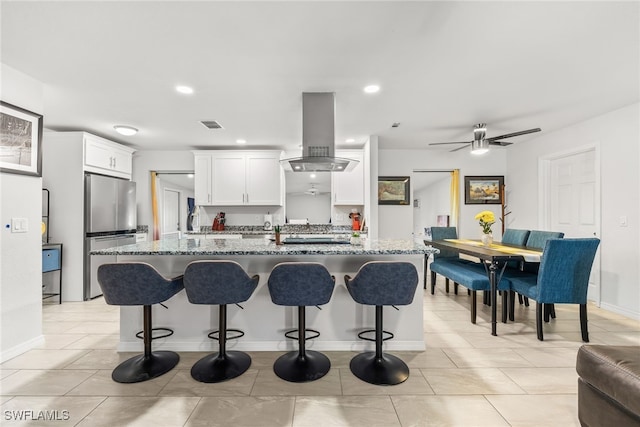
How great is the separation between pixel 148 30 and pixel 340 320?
257 cm

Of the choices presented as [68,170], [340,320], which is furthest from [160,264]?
[68,170]

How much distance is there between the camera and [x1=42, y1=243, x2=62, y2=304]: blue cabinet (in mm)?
3621

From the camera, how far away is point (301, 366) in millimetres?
2170

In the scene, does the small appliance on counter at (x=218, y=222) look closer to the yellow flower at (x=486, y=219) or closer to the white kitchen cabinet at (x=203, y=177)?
the white kitchen cabinet at (x=203, y=177)

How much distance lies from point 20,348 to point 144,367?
4.03 ft

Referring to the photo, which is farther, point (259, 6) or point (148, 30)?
point (148, 30)

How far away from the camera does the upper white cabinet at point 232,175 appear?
5.07 metres

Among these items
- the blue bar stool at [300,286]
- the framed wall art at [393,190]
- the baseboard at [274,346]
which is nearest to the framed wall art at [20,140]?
the baseboard at [274,346]

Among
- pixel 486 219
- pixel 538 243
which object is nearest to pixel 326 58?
pixel 486 219

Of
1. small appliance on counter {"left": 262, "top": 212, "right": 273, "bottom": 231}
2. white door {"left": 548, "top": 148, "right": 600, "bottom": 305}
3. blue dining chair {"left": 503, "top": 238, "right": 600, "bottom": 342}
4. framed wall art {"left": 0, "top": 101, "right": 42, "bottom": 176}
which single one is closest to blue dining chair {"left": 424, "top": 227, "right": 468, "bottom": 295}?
blue dining chair {"left": 503, "top": 238, "right": 600, "bottom": 342}

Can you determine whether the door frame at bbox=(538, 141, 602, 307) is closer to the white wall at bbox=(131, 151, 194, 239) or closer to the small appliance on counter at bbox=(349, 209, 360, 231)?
the small appliance on counter at bbox=(349, 209, 360, 231)

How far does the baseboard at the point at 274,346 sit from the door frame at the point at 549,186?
3038mm

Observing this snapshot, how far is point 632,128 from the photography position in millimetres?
3260

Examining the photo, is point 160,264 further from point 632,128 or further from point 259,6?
point 632,128
